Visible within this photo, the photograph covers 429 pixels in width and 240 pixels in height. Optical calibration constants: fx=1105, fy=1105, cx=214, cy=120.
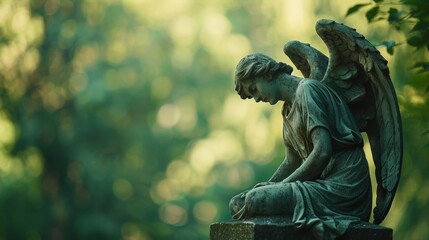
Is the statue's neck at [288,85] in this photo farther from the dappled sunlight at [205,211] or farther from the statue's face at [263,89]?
the dappled sunlight at [205,211]

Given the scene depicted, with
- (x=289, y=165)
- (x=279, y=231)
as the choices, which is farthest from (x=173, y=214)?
(x=279, y=231)

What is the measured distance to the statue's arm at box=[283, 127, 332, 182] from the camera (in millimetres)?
7211

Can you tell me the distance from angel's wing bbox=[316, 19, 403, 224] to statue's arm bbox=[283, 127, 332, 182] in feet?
1.72

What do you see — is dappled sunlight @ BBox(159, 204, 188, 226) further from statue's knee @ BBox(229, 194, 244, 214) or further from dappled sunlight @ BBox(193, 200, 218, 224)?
statue's knee @ BBox(229, 194, 244, 214)

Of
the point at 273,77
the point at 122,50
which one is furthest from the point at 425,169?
the point at 122,50

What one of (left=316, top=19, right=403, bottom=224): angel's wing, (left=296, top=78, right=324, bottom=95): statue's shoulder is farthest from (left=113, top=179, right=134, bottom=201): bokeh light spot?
(left=296, top=78, right=324, bottom=95): statue's shoulder

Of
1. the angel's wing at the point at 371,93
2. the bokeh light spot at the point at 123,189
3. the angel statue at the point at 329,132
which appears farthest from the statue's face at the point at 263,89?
the bokeh light spot at the point at 123,189

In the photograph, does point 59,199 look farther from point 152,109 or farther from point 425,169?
point 425,169

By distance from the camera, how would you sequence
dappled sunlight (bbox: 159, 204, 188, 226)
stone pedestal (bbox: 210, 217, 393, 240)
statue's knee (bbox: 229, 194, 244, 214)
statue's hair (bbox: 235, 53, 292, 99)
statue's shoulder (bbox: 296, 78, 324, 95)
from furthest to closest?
dappled sunlight (bbox: 159, 204, 188, 226) → statue's hair (bbox: 235, 53, 292, 99) → statue's shoulder (bbox: 296, 78, 324, 95) → statue's knee (bbox: 229, 194, 244, 214) → stone pedestal (bbox: 210, 217, 393, 240)

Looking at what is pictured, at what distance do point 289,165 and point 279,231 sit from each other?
1.03 metres

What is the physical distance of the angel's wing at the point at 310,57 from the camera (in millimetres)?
7895

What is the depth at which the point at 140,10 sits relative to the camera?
90.6 ft

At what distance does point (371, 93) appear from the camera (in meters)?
7.69

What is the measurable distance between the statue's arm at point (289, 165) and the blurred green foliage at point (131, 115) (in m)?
11.7
